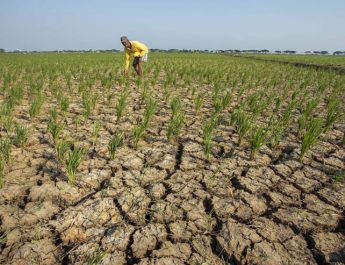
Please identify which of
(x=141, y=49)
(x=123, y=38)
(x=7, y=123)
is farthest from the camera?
(x=141, y=49)

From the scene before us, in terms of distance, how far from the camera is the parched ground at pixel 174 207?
179 cm

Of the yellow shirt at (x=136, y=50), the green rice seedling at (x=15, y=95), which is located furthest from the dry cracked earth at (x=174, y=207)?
the yellow shirt at (x=136, y=50)

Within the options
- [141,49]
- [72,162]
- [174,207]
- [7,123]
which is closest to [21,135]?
[7,123]

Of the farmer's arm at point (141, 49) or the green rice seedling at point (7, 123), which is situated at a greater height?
the farmer's arm at point (141, 49)

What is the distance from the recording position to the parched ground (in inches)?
70.4

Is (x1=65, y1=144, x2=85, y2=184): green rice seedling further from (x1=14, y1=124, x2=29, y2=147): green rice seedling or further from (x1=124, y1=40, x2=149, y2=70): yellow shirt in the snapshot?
(x1=124, y1=40, x2=149, y2=70): yellow shirt

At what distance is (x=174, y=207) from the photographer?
221 cm

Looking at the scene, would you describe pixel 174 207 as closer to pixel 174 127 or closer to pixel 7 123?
pixel 174 127

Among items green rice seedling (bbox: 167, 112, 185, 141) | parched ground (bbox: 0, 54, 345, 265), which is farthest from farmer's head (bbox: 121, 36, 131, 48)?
parched ground (bbox: 0, 54, 345, 265)

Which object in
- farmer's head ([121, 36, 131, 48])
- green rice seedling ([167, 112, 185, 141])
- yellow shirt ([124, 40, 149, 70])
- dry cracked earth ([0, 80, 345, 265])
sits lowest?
dry cracked earth ([0, 80, 345, 265])

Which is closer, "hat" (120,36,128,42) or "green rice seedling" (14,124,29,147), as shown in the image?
"green rice seedling" (14,124,29,147)

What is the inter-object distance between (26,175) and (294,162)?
2.62 meters

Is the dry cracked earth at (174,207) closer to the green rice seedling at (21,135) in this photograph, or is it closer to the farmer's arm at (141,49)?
the green rice seedling at (21,135)

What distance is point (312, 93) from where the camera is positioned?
696 centimetres
